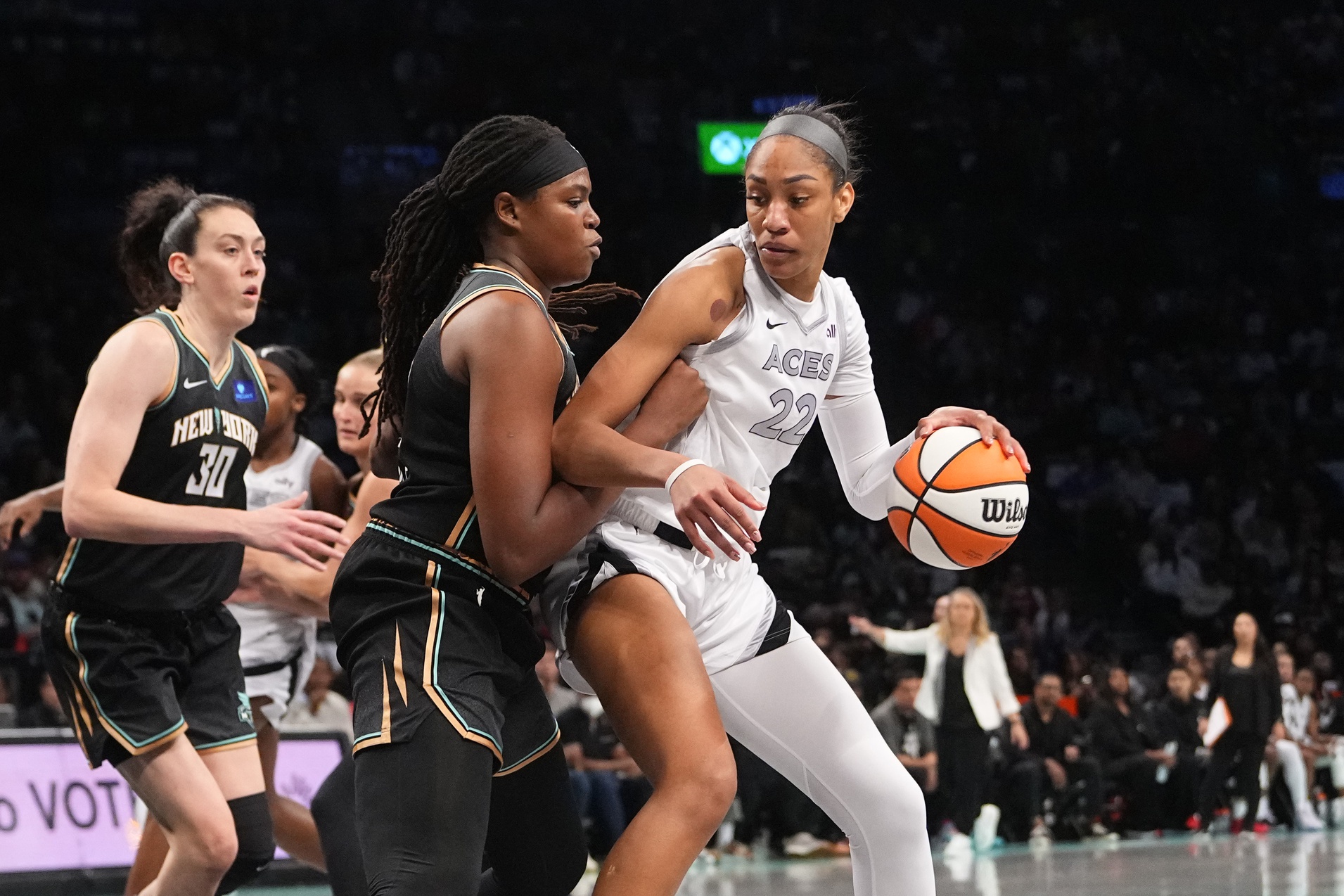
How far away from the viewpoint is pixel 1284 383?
57.5 ft

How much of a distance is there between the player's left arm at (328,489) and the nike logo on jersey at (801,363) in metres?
2.43

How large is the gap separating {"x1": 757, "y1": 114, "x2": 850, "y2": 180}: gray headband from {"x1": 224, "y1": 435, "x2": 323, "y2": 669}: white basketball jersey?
2632 millimetres

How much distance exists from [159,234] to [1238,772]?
10.1 m

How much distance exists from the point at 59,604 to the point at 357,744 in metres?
1.78

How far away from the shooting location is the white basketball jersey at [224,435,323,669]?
5.52 metres

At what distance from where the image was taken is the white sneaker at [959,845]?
10115mm

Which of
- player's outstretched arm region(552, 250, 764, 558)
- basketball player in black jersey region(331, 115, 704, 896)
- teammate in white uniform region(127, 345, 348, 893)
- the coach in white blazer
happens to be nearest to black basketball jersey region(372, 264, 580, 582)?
basketball player in black jersey region(331, 115, 704, 896)

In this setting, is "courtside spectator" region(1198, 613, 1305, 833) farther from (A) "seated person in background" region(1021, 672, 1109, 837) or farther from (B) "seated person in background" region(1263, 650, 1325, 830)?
(A) "seated person in background" region(1021, 672, 1109, 837)

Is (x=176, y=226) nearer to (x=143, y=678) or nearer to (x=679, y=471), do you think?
(x=143, y=678)

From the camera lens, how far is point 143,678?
398cm

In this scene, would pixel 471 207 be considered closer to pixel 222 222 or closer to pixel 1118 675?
pixel 222 222

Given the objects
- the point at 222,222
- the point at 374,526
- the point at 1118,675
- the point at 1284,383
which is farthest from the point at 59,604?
the point at 1284,383

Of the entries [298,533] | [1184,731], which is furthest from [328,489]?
[1184,731]

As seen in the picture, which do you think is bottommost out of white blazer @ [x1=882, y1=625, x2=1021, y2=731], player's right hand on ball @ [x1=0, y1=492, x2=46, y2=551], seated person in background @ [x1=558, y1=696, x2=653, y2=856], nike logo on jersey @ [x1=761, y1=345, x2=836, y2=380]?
seated person in background @ [x1=558, y1=696, x2=653, y2=856]
